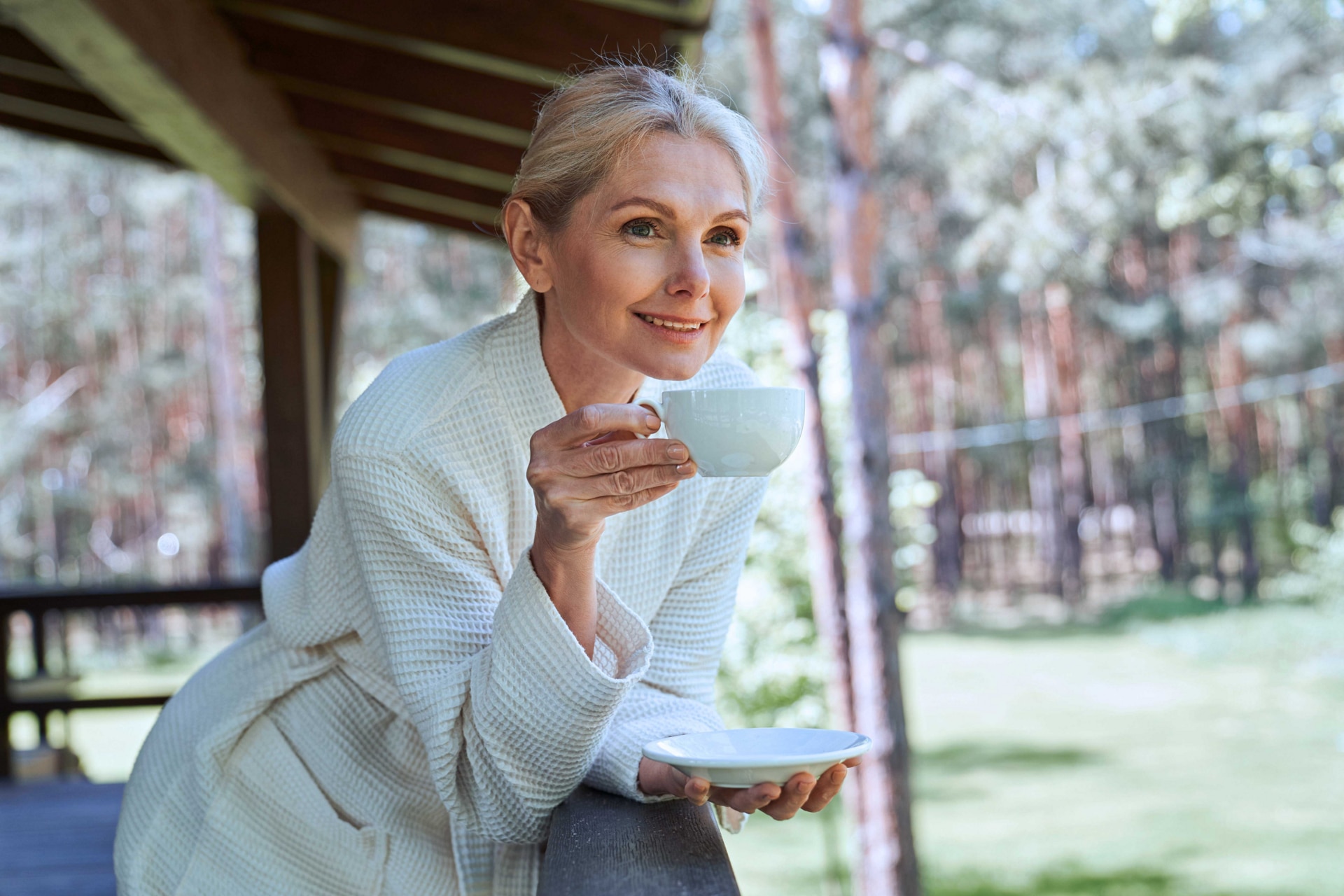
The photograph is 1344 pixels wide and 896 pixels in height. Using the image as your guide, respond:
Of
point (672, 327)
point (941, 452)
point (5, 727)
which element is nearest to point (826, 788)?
point (672, 327)

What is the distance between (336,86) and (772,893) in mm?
5544

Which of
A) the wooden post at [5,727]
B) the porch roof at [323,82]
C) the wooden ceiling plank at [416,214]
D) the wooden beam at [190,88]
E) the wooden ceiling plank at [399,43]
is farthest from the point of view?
the wooden ceiling plank at [416,214]

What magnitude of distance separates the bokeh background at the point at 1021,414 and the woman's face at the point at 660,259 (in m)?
5.41

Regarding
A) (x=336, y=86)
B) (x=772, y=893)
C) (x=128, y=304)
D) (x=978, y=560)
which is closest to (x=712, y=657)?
(x=336, y=86)

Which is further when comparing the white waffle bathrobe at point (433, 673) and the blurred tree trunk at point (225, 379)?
the blurred tree trunk at point (225, 379)

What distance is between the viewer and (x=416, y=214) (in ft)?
16.8

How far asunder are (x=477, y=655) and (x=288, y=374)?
317cm

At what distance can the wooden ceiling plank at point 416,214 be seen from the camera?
497 cm

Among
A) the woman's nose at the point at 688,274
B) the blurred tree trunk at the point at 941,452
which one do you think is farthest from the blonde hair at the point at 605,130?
the blurred tree trunk at the point at 941,452

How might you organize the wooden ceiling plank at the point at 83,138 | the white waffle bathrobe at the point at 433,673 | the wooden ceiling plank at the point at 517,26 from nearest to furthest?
the white waffle bathrobe at the point at 433,673 < the wooden ceiling plank at the point at 517,26 < the wooden ceiling plank at the point at 83,138

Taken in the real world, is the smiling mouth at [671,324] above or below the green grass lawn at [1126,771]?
above

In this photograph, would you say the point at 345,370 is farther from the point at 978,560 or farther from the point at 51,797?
the point at 51,797

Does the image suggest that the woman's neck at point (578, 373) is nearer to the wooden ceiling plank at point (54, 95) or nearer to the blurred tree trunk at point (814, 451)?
the wooden ceiling plank at point (54, 95)

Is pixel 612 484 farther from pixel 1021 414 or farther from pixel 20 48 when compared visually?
pixel 1021 414
